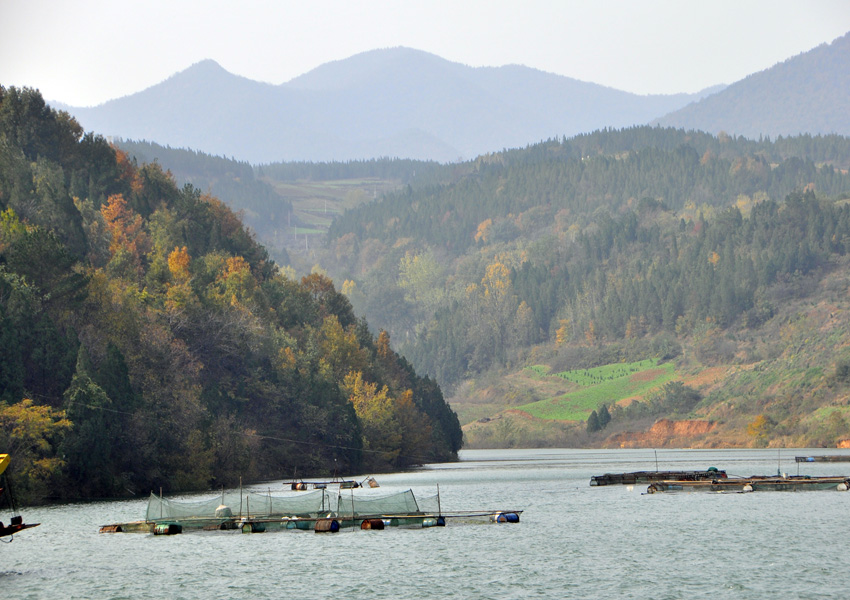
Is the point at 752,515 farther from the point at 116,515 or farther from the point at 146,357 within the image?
the point at 146,357

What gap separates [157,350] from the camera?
378 ft

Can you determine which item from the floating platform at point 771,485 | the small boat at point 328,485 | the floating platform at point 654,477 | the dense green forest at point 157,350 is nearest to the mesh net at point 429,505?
the small boat at point 328,485

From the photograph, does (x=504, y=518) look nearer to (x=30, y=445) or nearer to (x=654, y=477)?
(x=30, y=445)

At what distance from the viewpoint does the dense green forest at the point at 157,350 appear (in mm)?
96812

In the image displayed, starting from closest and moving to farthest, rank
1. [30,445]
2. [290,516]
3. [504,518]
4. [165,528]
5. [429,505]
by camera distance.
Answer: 1. [165,528]
2. [504,518]
3. [290,516]
4. [429,505]
5. [30,445]

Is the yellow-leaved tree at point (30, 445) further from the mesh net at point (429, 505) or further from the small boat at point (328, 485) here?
the mesh net at point (429, 505)

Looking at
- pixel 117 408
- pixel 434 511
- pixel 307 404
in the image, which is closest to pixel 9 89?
pixel 307 404

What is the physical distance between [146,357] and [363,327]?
243 ft

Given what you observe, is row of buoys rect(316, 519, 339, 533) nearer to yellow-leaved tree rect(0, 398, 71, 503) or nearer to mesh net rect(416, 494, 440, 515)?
mesh net rect(416, 494, 440, 515)

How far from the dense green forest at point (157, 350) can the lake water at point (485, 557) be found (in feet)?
28.6

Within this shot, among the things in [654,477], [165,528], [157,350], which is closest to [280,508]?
[165,528]

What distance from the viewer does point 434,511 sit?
82.4m

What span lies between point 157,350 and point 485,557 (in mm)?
58964

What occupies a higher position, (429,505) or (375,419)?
(375,419)
